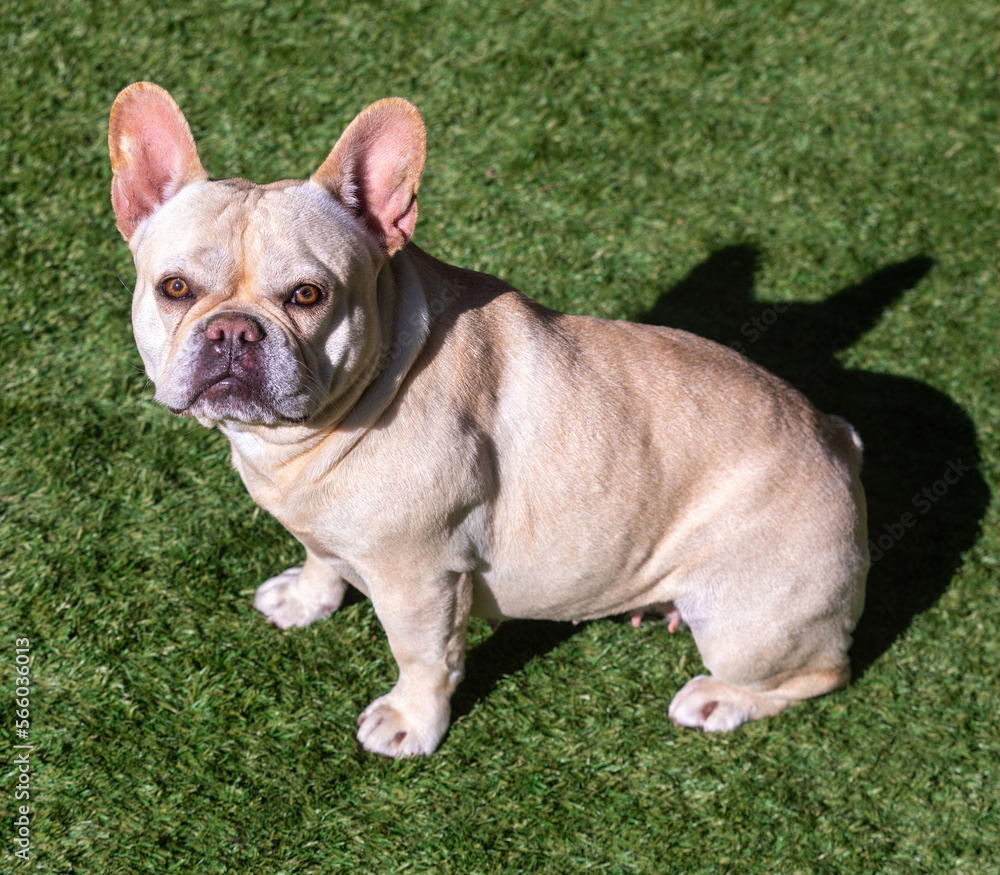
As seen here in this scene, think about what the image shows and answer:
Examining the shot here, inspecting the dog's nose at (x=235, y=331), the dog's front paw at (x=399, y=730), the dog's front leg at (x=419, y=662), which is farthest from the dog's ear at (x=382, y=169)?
the dog's front paw at (x=399, y=730)

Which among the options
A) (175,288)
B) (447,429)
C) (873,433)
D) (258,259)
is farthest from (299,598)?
(873,433)

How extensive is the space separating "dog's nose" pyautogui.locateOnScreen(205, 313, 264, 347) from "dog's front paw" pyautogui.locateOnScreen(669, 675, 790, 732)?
110 inches

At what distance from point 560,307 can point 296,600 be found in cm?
235

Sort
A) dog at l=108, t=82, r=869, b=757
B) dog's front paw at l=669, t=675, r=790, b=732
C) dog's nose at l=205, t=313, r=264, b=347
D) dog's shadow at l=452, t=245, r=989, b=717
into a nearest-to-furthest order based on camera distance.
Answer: dog's nose at l=205, t=313, r=264, b=347, dog at l=108, t=82, r=869, b=757, dog's front paw at l=669, t=675, r=790, b=732, dog's shadow at l=452, t=245, r=989, b=717

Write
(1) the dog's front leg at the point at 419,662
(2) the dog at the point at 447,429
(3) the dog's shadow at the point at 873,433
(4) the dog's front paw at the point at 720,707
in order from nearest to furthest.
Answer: (2) the dog at the point at 447,429 → (1) the dog's front leg at the point at 419,662 → (4) the dog's front paw at the point at 720,707 → (3) the dog's shadow at the point at 873,433

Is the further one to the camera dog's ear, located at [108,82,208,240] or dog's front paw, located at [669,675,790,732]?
dog's front paw, located at [669,675,790,732]

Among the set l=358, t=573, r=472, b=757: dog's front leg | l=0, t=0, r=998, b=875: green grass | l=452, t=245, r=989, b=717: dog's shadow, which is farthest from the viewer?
l=452, t=245, r=989, b=717: dog's shadow

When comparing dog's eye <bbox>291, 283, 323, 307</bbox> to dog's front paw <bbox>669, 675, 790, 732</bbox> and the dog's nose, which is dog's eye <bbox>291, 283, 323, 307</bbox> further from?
dog's front paw <bbox>669, 675, 790, 732</bbox>

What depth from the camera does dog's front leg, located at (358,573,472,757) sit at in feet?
12.3

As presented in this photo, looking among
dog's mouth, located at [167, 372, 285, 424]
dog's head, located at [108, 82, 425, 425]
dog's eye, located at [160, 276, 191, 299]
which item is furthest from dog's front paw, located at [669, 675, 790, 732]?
dog's eye, located at [160, 276, 191, 299]

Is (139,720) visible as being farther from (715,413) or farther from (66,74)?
(66,74)

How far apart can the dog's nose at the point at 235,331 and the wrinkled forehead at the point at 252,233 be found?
18 centimetres

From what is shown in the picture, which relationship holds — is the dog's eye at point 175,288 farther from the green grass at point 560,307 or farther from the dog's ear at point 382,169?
the green grass at point 560,307

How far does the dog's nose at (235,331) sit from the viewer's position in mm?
2992
